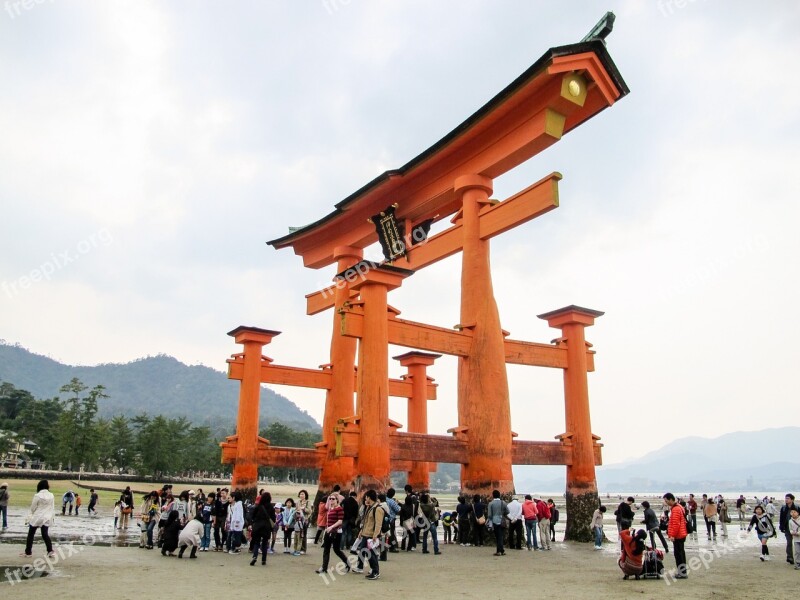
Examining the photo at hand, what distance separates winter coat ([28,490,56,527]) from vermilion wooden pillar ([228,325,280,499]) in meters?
9.57

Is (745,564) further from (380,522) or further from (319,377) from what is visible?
(319,377)

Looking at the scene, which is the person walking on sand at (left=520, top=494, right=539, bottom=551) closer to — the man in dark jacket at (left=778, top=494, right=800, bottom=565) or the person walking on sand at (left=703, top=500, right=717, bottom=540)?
the man in dark jacket at (left=778, top=494, right=800, bottom=565)

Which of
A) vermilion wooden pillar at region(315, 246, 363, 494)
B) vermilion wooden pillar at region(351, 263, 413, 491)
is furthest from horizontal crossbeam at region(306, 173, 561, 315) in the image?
vermilion wooden pillar at region(315, 246, 363, 494)

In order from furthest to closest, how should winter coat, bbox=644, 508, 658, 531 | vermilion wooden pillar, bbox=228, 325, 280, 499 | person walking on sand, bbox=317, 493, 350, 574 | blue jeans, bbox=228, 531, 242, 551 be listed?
→ vermilion wooden pillar, bbox=228, 325, 280, 499 < blue jeans, bbox=228, 531, 242, 551 < winter coat, bbox=644, 508, 658, 531 < person walking on sand, bbox=317, 493, 350, 574

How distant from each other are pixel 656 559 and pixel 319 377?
552 inches

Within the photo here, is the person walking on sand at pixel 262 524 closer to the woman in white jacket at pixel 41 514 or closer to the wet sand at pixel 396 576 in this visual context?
the wet sand at pixel 396 576

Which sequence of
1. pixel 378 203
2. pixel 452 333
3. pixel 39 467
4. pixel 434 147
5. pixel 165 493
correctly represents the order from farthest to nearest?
pixel 39 467 < pixel 378 203 < pixel 434 147 < pixel 452 333 < pixel 165 493

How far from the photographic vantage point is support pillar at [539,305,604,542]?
18297mm

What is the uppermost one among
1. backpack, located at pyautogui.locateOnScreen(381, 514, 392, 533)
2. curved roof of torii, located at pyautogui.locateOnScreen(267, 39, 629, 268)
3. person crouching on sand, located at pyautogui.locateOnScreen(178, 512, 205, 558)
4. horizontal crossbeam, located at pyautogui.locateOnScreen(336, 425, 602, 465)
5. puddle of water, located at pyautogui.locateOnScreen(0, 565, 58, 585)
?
curved roof of torii, located at pyautogui.locateOnScreen(267, 39, 629, 268)

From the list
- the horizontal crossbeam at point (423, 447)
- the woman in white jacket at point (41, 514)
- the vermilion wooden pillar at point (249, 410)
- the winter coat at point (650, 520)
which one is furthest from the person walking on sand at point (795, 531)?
the vermilion wooden pillar at point (249, 410)

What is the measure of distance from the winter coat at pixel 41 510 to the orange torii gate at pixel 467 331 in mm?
6748

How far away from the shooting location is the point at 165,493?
46.7 feet

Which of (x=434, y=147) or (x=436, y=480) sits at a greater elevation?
(x=434, y=147)

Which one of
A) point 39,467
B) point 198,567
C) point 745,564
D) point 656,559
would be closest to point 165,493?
point 198,567
